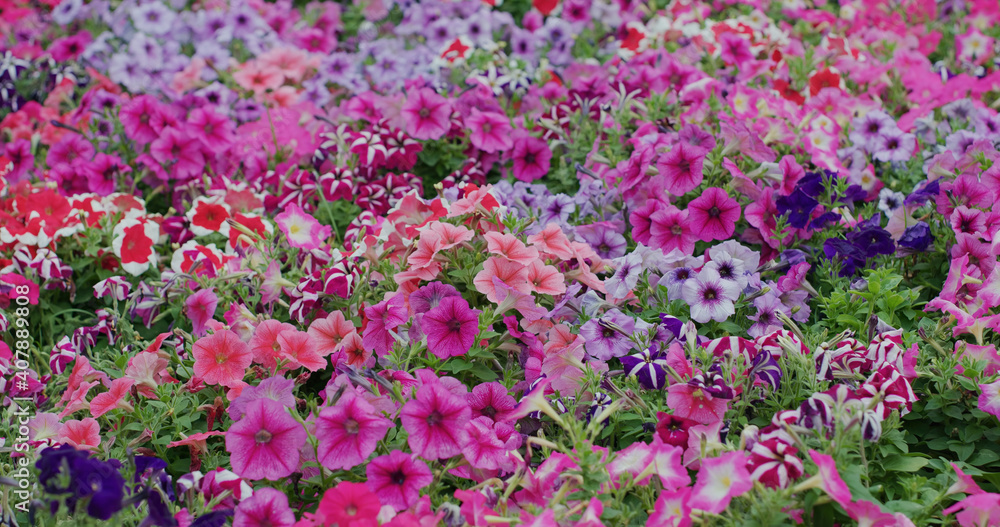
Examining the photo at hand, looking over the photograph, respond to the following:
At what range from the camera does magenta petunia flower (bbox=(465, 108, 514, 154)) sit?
3.39m

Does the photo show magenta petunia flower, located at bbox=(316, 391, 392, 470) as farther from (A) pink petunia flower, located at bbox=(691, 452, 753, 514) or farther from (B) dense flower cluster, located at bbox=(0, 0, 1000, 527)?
(A) pink petunia flower, located at bbox=(691, 452, 753, 514)

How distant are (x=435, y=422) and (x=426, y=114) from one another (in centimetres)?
194

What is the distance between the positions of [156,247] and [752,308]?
239 centimetres

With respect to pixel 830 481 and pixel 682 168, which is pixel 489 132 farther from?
pixel 830 481

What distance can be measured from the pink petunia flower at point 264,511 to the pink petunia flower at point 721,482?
891 mm

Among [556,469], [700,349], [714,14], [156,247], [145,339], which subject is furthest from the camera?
[714,14]

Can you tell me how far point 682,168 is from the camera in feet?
8.87

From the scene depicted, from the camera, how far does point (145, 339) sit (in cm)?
278

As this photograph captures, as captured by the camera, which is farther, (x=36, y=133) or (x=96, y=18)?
(x=96, y=18)

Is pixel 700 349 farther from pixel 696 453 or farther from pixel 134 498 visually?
pixel 134 498

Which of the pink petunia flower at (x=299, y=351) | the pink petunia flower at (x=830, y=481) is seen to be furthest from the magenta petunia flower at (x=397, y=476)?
the pink petunia flower at (x=830, y=481)

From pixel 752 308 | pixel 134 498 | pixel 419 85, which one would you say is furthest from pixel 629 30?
pixel 134 498

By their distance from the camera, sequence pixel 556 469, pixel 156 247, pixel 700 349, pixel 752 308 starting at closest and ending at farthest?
pixel 556 469 → pixel 700 349 → pixel 752 308 → pixel 156 247

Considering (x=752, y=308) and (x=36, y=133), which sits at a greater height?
(x=752, y=308)
